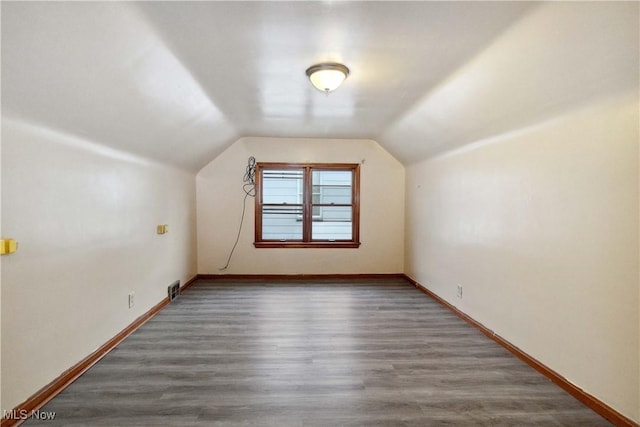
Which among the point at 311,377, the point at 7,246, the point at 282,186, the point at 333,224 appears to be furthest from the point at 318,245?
the point at 7,246

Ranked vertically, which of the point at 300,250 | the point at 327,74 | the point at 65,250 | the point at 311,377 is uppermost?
the point at 327,74

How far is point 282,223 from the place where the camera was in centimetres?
562

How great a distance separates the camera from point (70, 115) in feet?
6.95

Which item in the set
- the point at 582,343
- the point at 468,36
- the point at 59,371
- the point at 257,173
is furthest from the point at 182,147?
the point at 582,343

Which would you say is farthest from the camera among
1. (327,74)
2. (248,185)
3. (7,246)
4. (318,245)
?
(318,245)

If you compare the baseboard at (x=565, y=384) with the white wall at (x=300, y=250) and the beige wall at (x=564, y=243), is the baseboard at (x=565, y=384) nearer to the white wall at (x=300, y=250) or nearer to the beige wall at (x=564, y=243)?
the beige wall at (x=564, y=243)

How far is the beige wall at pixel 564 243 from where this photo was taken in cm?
185

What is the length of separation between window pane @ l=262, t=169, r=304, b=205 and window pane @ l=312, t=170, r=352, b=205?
0.31 meters

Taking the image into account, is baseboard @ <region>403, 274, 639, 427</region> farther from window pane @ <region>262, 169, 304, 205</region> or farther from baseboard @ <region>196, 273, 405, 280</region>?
window pane @ <region>262, 169, 304, 205</region>

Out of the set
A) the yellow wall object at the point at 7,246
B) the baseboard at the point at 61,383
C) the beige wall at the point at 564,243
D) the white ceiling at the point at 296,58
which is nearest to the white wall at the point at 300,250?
the beige wall at the point at 564,243

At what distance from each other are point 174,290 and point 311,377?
2673 mm

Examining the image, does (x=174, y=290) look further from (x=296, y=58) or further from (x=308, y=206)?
(x=296, y=58)

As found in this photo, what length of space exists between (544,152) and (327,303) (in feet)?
9.20

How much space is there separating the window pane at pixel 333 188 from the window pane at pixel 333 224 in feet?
0.45
